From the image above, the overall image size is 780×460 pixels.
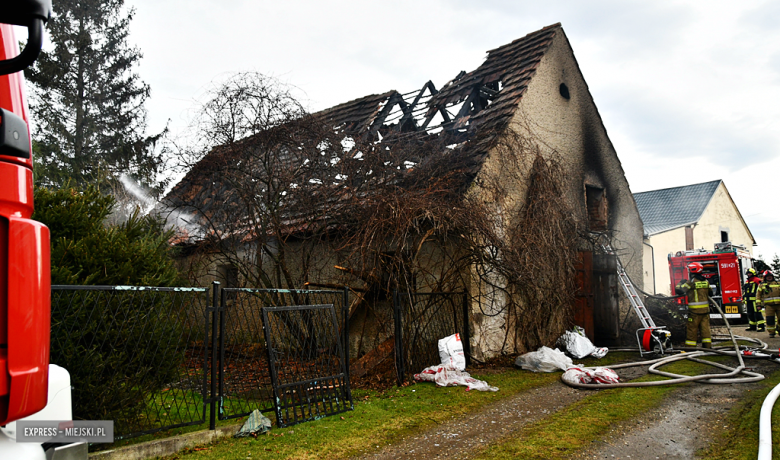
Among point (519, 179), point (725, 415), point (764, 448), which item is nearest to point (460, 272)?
point (519, 179)

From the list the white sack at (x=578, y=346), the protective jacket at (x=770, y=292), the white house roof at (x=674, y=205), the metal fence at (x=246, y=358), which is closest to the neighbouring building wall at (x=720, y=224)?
the white house roof at (x=674, y=205)

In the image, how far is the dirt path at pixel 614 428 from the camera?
14.6 ft

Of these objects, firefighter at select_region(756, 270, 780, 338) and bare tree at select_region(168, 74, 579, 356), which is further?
firefighter at select_region(756, 270, 780, 338)

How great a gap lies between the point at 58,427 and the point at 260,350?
8.21 m

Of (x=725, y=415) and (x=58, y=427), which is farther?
(x=725, y=415)

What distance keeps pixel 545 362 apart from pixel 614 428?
3134mm

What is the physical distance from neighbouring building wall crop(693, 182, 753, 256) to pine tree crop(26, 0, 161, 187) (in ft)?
85.5

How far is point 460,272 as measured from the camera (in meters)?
8.52

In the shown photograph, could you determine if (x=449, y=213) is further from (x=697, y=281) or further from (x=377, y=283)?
(x=697, y=281)

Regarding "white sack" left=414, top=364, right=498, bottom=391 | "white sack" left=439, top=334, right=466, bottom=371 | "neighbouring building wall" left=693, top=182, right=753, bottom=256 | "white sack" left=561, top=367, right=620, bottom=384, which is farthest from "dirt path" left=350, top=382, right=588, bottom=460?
"neighbouring building wall" left=693, top=182, right=753, bottom=256

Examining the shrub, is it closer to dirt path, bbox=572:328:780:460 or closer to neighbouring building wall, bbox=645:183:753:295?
Result: dirt path, bbox=572:328:780:460

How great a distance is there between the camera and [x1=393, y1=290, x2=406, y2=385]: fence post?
7.12 metres

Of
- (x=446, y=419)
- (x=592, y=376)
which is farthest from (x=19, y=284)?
(x=592, y=376)

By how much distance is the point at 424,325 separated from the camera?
26.2ft
